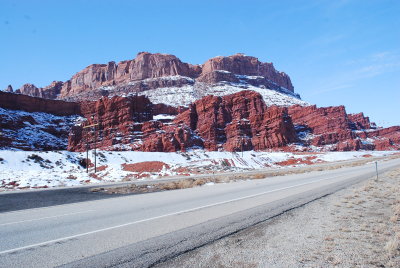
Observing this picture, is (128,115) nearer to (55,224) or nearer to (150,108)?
(150,108)

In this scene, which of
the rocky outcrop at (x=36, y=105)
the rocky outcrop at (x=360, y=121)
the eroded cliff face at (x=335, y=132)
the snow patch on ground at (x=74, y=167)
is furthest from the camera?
the rocky outcrop at (x=360, y=121)

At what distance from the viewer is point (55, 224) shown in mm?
7637

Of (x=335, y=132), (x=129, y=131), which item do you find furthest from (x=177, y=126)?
(x=335, y=132)

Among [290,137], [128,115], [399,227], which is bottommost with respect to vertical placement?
[399,227]

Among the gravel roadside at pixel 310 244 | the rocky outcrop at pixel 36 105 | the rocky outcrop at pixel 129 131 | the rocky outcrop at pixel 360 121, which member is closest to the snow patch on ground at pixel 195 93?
the rocky outcrop at pixel 360 121

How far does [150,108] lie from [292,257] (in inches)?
4501

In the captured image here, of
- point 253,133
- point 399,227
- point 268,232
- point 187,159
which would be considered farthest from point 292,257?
point 253,133

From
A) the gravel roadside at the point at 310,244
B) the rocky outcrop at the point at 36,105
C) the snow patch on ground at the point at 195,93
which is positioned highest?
the snow patch on ground at the point at 195,93

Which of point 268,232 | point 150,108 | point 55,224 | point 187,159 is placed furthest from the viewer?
point 150,108

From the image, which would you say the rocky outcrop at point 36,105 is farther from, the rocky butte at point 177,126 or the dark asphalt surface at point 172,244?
the dark asphalt surface at point 172,244

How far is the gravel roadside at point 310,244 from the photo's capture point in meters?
4.61

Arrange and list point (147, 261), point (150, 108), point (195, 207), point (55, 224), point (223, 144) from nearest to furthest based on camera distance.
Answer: point (147, 261)
point (55, 224)
point (195, 207)
point (223, 144)
point (150, 108)

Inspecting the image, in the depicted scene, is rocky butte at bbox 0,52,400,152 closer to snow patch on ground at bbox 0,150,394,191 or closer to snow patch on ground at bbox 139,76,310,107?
snow patch on ground at bbox 139,76,310,107

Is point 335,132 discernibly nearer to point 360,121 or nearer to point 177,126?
point 360,121
